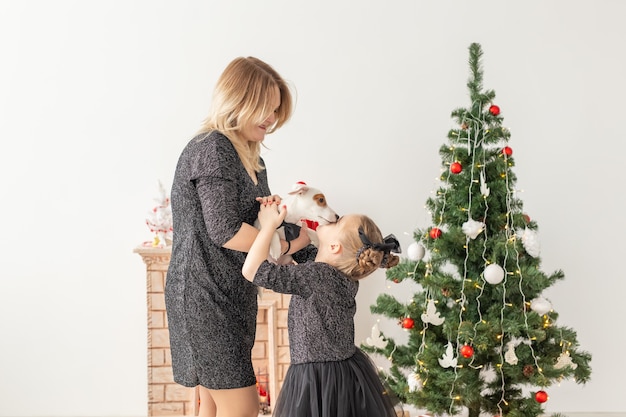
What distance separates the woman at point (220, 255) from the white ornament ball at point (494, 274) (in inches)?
43.8

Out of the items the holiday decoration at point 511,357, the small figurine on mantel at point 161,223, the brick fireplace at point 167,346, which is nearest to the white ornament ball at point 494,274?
the holiday decoration at point 511,357

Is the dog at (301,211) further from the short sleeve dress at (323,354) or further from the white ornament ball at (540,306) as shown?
the white ornament ball at (540,306)

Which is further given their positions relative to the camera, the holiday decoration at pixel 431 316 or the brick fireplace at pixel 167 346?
the brick fireplace at pixel 167 346

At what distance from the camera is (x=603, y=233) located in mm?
3705

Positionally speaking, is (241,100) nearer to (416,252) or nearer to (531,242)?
(416,252)

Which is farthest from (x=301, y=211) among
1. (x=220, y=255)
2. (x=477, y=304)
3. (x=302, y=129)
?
(x=302, y=129)

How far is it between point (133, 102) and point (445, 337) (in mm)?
2027

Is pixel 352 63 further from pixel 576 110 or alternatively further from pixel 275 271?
pixel 275 271

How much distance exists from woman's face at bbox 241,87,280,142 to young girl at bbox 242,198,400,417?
19 cm

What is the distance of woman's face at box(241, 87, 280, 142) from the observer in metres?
1.96

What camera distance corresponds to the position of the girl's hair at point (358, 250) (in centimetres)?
192

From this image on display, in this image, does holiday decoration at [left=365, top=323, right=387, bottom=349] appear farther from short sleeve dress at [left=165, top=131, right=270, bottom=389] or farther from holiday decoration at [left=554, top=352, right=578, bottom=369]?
short sleeve dress at [left=165, top=131, right=270, bottom=389]

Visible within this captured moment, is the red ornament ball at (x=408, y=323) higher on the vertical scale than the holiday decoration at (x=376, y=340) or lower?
higher

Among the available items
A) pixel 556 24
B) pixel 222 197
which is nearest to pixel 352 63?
pixel 556 24
